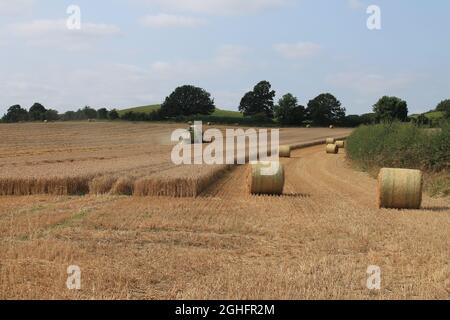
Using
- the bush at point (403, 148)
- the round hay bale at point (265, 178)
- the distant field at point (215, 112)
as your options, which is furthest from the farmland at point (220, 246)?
the distant field at point (215, 112)

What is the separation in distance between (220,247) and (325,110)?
98.5m

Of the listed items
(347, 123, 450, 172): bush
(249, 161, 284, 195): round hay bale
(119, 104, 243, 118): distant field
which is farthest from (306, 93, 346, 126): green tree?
(249, 161, 284, 195): round hay bale

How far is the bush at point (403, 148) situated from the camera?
2391 centimetres

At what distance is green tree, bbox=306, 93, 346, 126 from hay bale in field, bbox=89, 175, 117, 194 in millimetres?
88251

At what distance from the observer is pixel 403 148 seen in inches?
1088

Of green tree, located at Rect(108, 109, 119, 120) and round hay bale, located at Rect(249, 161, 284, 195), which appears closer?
round hay bale, located at Rect(249, 161, 284, 195)

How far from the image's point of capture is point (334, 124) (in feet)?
342

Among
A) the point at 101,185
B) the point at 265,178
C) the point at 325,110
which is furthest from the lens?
the point at 325,110

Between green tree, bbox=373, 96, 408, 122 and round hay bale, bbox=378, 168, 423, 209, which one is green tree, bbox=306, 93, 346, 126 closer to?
green tree, bbox=373, 96, 408, 122

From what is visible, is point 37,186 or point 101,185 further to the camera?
point 101,185

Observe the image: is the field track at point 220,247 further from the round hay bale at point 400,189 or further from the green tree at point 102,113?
the green tree at point 102,113

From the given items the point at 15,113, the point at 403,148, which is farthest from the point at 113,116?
the point at 403,148

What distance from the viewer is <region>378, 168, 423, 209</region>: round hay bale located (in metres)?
15.8

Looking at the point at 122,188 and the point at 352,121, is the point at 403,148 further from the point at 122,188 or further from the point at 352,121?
the point at 352,121
